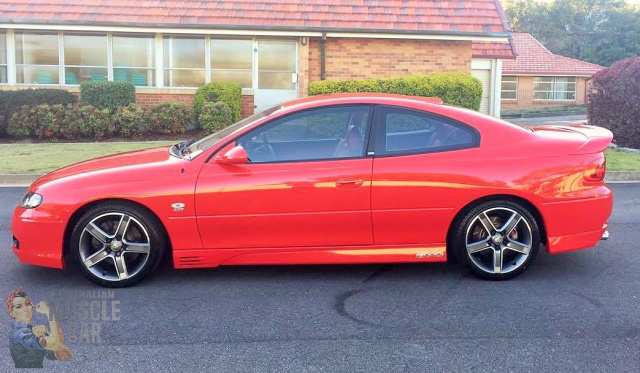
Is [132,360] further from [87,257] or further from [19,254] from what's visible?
[19,254]

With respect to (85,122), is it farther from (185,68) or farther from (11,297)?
(11,297)

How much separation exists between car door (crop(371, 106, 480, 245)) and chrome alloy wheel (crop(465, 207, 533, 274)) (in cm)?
24

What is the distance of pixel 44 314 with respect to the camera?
4.80m

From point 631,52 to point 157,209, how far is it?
2025 inches

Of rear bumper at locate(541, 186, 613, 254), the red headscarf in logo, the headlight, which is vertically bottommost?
the red headscarf in logo

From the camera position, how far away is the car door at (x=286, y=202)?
5348 mm

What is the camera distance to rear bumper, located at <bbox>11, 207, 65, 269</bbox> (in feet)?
17.5

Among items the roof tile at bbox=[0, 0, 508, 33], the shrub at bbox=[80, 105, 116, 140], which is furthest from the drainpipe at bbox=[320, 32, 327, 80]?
the shrub at bbox=[80, 105, 116, 140]

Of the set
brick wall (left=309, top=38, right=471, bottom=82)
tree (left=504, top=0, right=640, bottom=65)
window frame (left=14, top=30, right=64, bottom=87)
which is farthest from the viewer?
tree (left=504, top=0, right=640, bottom=65)

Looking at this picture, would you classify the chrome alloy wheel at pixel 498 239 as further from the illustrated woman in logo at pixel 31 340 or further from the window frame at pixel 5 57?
the window frame at pixel 5 57

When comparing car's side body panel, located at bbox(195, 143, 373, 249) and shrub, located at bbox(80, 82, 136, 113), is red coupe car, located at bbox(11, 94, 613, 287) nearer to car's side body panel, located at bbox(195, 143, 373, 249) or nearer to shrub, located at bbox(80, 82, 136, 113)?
car's side body panel, located at bbox(195, 143, 373, 249)

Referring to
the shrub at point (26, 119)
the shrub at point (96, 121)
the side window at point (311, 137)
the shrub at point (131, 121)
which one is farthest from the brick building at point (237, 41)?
the side window at point (311, 137)

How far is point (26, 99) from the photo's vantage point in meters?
16.6

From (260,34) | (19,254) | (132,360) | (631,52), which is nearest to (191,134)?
(260,34)
